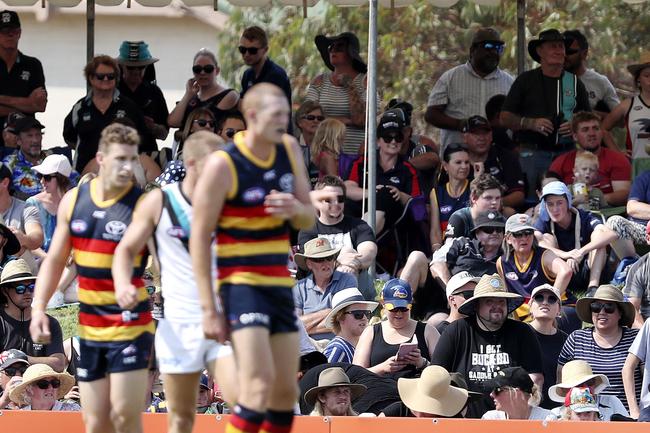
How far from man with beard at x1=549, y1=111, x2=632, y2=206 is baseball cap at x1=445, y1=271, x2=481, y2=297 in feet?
9.46

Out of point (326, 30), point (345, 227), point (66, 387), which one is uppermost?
point (326, 30)

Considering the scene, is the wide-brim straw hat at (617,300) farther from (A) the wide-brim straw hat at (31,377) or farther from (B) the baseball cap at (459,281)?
(A) the wide-brim straw hat at (31,377)

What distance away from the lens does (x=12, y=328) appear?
12250 millimetres

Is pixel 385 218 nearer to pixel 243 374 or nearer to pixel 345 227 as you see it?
pixel 345 227

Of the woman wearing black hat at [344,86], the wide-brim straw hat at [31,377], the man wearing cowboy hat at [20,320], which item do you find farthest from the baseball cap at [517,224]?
the wide-brim straw hat at [31,377]

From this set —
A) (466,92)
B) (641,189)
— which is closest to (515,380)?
(641,189)

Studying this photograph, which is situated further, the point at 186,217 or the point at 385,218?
the point at 385,218

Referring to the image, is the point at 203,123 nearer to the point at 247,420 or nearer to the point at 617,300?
the point at 617,300

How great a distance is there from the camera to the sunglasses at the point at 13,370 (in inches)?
457

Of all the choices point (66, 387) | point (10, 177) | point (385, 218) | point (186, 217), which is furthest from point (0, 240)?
point (186, 217)

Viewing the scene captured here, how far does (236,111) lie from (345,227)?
2.30 meters

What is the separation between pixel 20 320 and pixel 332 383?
9.46ft

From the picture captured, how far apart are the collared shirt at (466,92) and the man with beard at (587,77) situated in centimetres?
72

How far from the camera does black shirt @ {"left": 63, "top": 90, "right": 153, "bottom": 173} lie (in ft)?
51.0
